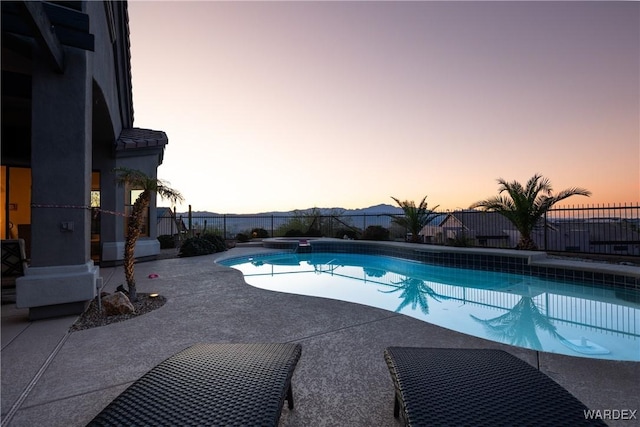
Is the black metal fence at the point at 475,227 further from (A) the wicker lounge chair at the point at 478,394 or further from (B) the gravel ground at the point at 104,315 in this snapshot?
(A) the wicker lounge chair at the point at 478,394

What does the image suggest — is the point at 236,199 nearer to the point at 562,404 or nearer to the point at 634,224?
the point at 634,224

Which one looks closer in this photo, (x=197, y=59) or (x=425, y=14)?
(x=425, y=14)

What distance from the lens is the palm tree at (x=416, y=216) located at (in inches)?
472

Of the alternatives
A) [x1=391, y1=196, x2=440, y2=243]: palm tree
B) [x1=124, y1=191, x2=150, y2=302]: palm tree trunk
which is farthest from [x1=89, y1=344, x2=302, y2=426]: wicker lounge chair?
[x1=391, y1=196, x2=440, y2=243]: palm tree

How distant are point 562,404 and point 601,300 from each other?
20.4 ft

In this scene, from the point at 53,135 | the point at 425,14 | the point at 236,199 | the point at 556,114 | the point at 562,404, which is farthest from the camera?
the point at 236,199

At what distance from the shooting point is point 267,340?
2779mm

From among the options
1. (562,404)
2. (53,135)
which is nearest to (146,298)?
(53,135)

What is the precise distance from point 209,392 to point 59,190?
409 centimetres

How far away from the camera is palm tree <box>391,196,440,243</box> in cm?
1198

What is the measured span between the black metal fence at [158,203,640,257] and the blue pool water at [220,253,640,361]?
3.58m

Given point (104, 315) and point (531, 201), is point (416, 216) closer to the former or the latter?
point (531, 201)

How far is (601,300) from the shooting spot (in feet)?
17.9

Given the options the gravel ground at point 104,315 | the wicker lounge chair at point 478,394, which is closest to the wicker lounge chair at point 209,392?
the wicker lounge chair at point 478,394
